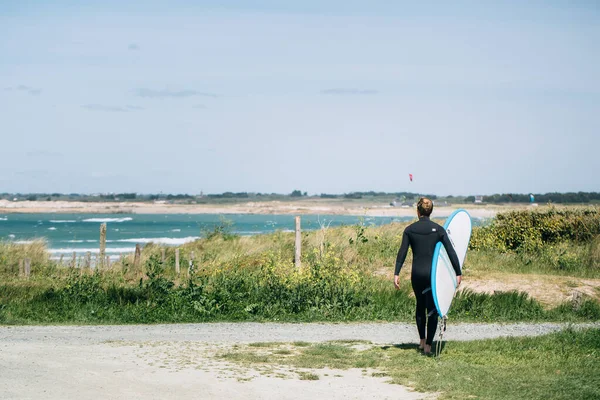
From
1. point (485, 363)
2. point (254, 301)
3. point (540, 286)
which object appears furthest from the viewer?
point (540, 286)

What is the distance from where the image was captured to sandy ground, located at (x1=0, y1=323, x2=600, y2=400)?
7.97 meters

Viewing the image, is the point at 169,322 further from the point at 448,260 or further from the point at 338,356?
the point at 448,260

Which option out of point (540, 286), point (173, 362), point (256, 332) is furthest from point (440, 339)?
point (540, 286)

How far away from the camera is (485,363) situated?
9.55m

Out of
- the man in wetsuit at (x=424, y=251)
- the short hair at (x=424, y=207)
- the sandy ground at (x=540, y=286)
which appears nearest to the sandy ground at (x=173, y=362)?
the man in wetsuit at (x=424, y=251)

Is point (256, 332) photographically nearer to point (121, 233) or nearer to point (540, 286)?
point (540, 286)

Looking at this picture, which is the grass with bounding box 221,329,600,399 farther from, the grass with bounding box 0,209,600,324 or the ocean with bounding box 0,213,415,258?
the ocean with bounding box 0,213,415,258

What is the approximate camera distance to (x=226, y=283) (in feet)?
52.5

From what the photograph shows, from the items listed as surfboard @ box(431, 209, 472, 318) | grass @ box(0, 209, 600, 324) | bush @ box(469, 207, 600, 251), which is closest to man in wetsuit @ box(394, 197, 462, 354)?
surfboard @ box(431, 209, 472, 318)

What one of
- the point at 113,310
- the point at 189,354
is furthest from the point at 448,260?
the point at 113,310

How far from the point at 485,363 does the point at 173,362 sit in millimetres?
4039

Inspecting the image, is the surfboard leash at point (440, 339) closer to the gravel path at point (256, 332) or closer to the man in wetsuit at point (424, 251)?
the man in wetsuit at point (424, 251)

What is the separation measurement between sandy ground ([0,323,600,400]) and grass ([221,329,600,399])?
0.42 metres

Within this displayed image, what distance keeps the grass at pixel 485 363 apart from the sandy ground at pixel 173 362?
42cm
